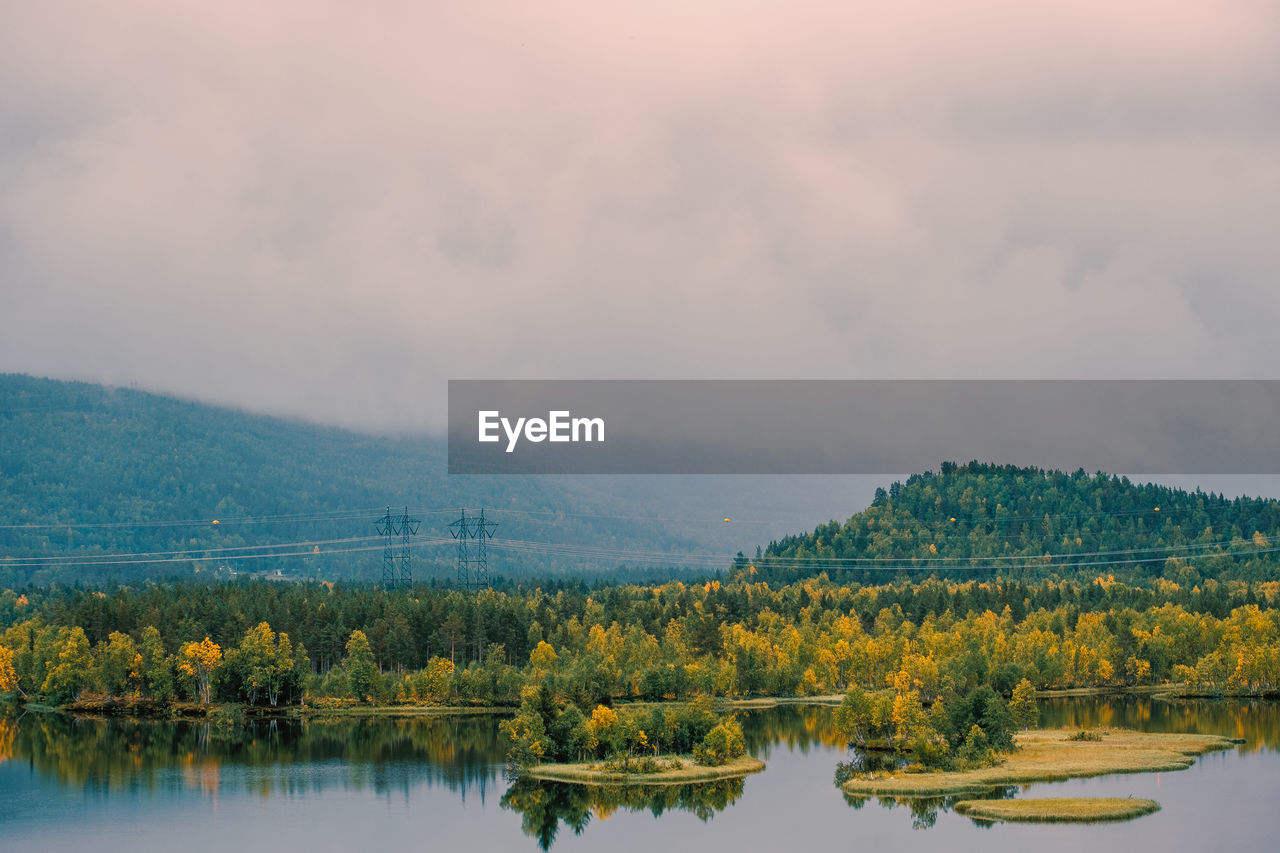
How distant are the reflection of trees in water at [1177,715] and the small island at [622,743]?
1656 inches

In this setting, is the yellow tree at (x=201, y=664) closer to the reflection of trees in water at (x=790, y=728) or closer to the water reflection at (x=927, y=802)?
the reflection of trees in water at (x=790, y=728)

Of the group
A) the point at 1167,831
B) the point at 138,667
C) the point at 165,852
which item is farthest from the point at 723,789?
the point at 138,667

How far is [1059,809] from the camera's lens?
113000 millimetres

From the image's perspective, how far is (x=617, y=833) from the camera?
10919 cm

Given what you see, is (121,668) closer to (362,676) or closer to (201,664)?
(201,664)

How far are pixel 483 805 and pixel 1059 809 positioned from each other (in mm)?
41395

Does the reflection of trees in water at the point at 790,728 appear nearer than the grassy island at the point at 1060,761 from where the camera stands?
No

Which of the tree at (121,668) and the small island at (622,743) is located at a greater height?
the tree at (121,668)

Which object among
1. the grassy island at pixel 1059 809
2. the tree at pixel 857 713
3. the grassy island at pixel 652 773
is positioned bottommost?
the grassy island at pixel 1059 809

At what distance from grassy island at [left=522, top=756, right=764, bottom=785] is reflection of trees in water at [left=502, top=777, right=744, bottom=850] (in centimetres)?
102

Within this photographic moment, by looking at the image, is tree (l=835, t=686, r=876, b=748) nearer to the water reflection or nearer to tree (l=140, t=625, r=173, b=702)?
the water reflection

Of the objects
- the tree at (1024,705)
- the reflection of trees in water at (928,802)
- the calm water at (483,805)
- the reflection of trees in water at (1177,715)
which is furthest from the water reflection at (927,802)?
the reflection of trees in water at (1177,715)

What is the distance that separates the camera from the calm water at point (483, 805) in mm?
107188

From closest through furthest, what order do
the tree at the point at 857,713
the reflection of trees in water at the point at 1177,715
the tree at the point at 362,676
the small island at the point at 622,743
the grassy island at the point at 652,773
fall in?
the grassy island at the point at 652,773 < the small island at the point at 622,743 < the tree at the point at 857,713 < the reflection of trees in water at the point at 1177,715 < the tree at the point at 362,676
